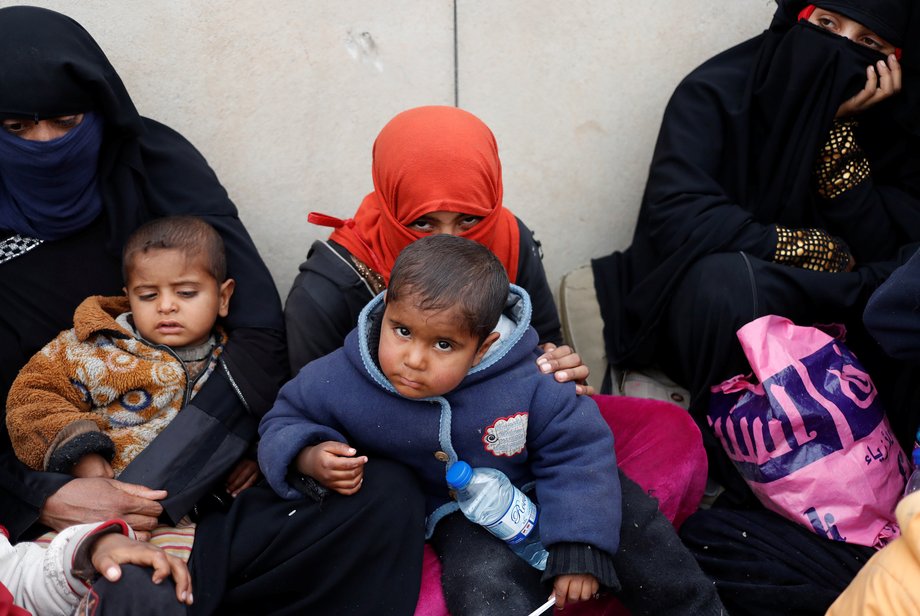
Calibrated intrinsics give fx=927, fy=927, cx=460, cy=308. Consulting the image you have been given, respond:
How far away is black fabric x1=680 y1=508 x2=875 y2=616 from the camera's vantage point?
2.64 metres

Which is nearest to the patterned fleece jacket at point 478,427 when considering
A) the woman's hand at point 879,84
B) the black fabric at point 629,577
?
the black fabric at point 629,577

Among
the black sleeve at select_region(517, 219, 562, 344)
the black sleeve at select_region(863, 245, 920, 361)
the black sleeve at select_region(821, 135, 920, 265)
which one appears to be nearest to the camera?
the black sleeve at select_region(863, 245, 920, 361)

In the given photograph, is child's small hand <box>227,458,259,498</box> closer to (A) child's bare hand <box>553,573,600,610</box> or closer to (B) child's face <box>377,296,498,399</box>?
(B) child's face <box>377,296,498,399</box>

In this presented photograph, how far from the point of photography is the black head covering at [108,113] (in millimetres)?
2572

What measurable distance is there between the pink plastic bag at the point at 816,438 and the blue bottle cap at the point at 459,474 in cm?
101

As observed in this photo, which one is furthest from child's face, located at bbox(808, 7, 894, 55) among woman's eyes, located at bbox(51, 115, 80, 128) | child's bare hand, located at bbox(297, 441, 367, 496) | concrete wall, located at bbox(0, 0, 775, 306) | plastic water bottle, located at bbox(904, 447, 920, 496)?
woman's eyes, located at bbox(51, 115, 80, 128)

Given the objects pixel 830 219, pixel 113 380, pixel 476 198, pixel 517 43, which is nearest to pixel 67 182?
pixel 113 380

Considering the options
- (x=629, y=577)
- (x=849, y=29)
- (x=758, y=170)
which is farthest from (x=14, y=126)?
(x=849, y=29)

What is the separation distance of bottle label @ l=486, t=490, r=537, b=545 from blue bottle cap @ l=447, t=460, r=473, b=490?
0.46ft

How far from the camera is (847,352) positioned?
297cm

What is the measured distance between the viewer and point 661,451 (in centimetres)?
281

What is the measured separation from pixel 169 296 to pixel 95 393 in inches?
13.4

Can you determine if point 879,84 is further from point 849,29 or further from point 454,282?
point 454,282

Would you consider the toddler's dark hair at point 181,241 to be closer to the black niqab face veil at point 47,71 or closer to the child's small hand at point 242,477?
the black niqab face veil at point 47,71
